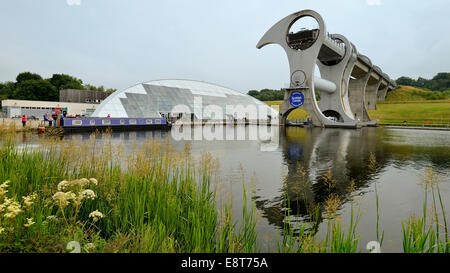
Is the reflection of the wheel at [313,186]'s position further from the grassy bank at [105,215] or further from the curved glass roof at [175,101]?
the curved glass roof at [175,101]

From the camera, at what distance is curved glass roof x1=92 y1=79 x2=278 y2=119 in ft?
164

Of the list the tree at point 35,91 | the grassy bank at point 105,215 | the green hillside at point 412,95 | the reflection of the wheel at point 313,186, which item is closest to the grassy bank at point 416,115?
the green hillside at point 412,95

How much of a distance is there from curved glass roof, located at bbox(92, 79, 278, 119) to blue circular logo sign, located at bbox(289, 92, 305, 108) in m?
23.1

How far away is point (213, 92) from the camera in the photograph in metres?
72.5

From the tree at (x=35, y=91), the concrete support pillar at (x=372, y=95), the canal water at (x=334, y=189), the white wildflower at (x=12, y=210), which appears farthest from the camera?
the tree at (x=35, y=91)

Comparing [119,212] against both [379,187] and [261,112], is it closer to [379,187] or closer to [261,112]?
[379,187]

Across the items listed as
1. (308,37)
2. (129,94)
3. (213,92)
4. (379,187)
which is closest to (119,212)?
(379,187)

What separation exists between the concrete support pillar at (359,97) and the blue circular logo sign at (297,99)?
34135 millimetres

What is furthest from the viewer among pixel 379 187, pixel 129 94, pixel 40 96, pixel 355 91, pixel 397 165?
pixel 40 96

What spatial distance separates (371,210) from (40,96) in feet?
378

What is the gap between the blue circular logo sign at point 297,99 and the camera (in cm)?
4532

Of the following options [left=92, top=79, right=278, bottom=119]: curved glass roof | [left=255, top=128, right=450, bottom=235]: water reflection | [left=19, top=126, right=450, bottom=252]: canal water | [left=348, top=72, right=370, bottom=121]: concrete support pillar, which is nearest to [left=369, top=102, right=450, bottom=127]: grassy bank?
[left=348, top=72, right=370, bottom=121]: concrete support pillar

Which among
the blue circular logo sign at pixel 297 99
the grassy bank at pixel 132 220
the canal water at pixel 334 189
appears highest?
the blue circular logo sign at pixel 297 99
